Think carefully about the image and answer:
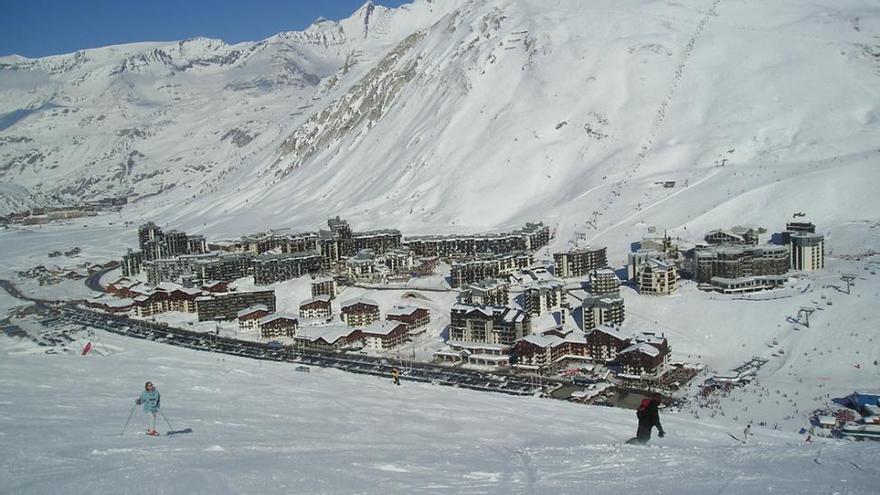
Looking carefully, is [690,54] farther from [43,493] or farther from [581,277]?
[43,493]

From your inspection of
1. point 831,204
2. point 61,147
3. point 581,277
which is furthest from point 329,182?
point 61,147

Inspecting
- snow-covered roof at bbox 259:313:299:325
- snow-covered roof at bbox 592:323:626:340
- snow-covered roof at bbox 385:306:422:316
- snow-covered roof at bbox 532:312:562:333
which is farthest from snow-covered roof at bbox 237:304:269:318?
snow-covered roof at bbox 592:323:626:340

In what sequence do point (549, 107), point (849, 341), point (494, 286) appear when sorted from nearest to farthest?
1. point (849, 341)
2. point (494, 286)
3. point (549, 107)

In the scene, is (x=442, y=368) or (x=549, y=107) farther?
(x=549, y=107)

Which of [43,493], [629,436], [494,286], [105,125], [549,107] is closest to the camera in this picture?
[43,493]

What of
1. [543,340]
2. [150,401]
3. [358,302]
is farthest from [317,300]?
[150,401]

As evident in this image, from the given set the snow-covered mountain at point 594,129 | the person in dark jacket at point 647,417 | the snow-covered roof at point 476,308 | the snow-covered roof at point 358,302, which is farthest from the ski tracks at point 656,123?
the person in dark jacket at point 647,417

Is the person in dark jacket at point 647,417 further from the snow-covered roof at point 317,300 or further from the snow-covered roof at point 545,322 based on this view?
the snow-covered roof at point 317,300
